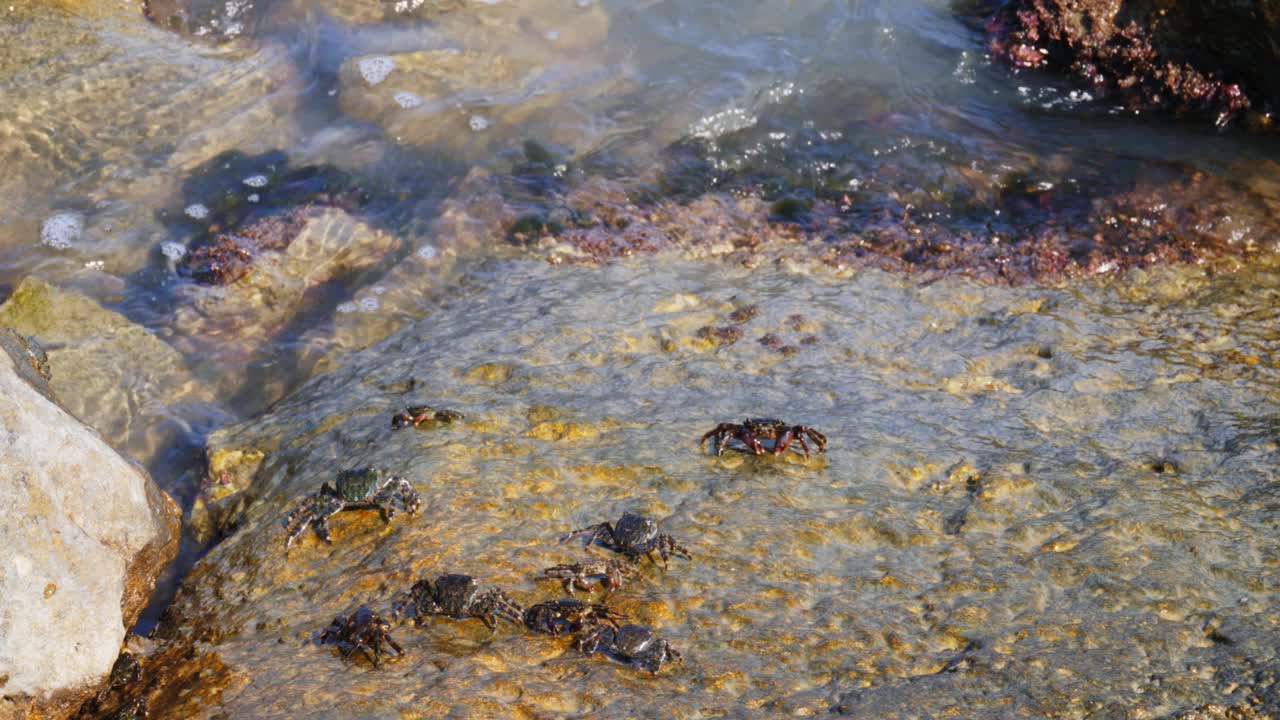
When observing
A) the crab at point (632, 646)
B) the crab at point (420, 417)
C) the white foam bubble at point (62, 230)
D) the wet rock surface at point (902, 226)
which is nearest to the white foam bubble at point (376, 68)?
the wet rock surface at point (902, 226)

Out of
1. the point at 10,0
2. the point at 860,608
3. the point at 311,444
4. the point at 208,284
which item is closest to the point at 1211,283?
the point at 860,608

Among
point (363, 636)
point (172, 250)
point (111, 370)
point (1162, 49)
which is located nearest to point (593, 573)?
point (363, 636)

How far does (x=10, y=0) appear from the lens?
1186cm

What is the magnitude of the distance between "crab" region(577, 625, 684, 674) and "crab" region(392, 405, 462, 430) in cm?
215

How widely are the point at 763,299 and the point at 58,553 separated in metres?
5.07

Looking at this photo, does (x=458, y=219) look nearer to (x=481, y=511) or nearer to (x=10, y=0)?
(x=481, y=511)

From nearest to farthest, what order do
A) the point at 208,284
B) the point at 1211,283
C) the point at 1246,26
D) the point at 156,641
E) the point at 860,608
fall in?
the point at 860,608 → the point at 156,641 → the point at 1211,283 → the point at 208,284 → the point at 1246,26

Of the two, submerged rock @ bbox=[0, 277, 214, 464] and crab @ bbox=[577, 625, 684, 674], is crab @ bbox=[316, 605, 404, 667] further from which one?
submerged rock @ bbox=[0, 277, 214, 464]

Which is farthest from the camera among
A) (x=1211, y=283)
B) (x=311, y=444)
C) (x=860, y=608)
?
(x=1211, y=283)

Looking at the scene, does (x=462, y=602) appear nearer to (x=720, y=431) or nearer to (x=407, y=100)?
(x=720, y=431)

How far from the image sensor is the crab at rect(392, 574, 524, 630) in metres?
4.38

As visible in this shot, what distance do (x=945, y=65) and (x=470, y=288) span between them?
6.99 meters

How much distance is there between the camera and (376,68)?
38.3ft

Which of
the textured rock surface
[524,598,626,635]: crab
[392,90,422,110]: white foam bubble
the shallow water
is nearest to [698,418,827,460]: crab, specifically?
the shallow water
